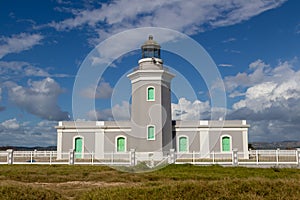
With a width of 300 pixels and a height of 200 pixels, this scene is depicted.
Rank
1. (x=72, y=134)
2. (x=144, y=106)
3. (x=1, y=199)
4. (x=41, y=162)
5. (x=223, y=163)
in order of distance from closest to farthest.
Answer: (x=1, y=199) → (x=223, y=163) → (x=41, y=162) → (x=144, y=106) → (x=72, y=134)

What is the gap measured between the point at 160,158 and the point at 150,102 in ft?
12.3

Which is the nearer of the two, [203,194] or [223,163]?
[203,194]

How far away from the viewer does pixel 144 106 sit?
70.6ft

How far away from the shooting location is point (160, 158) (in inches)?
771

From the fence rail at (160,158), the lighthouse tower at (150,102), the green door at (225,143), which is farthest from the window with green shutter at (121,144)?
the green door at (225,143)

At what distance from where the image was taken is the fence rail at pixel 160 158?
705 inches

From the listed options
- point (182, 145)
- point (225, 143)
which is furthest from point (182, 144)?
point (225, 143)

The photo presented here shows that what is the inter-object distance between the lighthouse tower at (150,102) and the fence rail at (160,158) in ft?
2.83

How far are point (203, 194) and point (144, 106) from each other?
47.9ft

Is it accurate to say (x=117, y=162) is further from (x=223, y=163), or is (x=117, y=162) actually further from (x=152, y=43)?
(x=152, y=43)

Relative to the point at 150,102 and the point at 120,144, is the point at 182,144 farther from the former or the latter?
the point at 120,144

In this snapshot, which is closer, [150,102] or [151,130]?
[151,130]

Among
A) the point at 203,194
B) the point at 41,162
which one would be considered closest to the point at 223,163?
the point at 41,162

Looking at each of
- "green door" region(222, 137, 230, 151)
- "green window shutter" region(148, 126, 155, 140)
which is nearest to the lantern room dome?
"green window shutter" region(148, 126, 155, 140)
